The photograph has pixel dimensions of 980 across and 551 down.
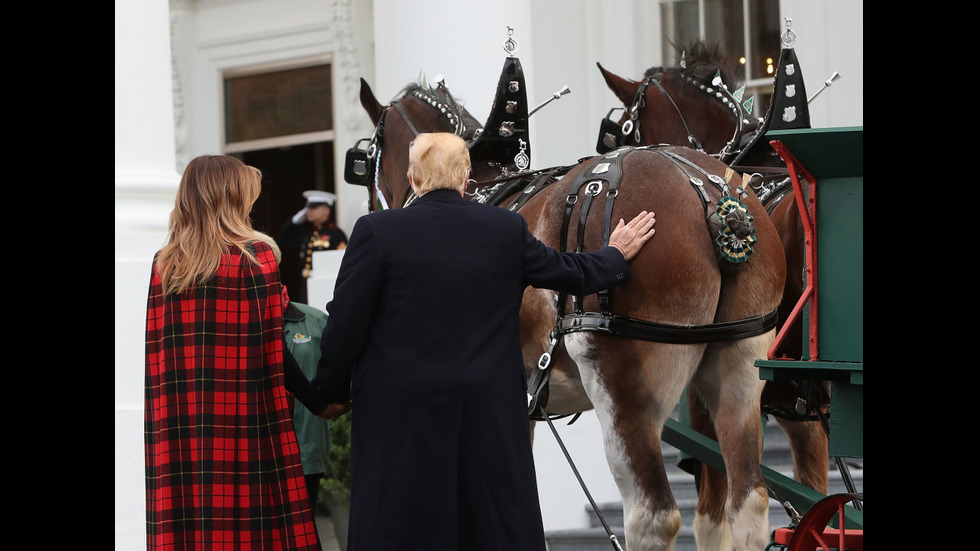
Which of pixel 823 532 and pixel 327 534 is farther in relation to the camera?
pixel 327 534

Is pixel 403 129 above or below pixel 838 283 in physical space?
above

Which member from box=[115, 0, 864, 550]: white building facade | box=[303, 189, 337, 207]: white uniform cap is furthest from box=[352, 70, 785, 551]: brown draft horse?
box=[303, 189, 337, 207]: white uniform cap

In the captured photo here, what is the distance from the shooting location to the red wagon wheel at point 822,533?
332cm

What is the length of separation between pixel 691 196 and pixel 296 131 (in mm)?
8009

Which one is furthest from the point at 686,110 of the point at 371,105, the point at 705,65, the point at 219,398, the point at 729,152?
the point at 219,398

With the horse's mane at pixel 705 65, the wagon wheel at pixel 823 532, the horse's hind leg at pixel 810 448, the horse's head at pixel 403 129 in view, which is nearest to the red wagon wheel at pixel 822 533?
the wagon wheel at pixel 823 532

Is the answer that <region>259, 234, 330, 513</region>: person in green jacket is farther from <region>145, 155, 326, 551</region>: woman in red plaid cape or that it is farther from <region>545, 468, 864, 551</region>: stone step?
<region>545, 468, 864, 551</region>: stone step

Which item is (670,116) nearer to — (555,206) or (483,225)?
(555,206)

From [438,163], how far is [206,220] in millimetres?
688

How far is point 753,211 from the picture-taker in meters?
3.97

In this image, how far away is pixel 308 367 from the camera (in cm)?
436

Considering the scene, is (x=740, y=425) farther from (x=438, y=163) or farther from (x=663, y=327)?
(x=438, y=163)

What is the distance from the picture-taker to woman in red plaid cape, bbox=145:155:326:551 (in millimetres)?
3494
